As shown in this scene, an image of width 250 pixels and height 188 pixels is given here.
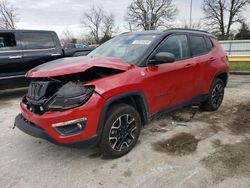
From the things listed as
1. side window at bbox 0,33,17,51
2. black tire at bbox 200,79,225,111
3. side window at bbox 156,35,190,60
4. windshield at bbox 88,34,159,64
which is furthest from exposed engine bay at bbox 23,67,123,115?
side window at bbox 0,33,17,51

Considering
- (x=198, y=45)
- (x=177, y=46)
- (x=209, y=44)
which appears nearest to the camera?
(x=177, y=46)

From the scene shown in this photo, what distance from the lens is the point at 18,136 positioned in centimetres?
433

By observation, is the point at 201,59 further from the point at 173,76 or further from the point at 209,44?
the point at 173,76

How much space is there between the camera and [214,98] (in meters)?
5.39

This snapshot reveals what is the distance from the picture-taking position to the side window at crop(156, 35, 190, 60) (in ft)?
13.3

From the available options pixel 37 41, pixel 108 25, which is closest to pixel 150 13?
pixel 108 25

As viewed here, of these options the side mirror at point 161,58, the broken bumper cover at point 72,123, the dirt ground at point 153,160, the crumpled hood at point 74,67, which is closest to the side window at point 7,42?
the dirt ground at point 153,160

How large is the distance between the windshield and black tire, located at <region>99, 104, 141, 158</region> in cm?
77

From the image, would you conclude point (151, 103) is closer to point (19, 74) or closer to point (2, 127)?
point (2, 127)

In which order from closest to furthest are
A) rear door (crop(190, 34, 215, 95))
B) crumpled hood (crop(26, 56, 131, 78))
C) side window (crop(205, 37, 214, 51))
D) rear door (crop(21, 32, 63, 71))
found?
1. crumpled hood (crop(26, 56, 131, 78))
2. rear door (crop(190, 34, 215, 95))
3. side window (crop(205, 37, 214, 51))
4. rear door (crop(21, 32, 63, 71))

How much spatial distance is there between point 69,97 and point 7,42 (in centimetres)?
498

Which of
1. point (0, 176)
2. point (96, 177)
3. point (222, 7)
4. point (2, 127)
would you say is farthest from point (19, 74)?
point (222, 7)

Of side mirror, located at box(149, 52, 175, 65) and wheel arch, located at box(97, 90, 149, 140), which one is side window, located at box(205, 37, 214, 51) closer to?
side mirror, located at box(149, 52, 175, 65)

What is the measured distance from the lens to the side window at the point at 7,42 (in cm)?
674
